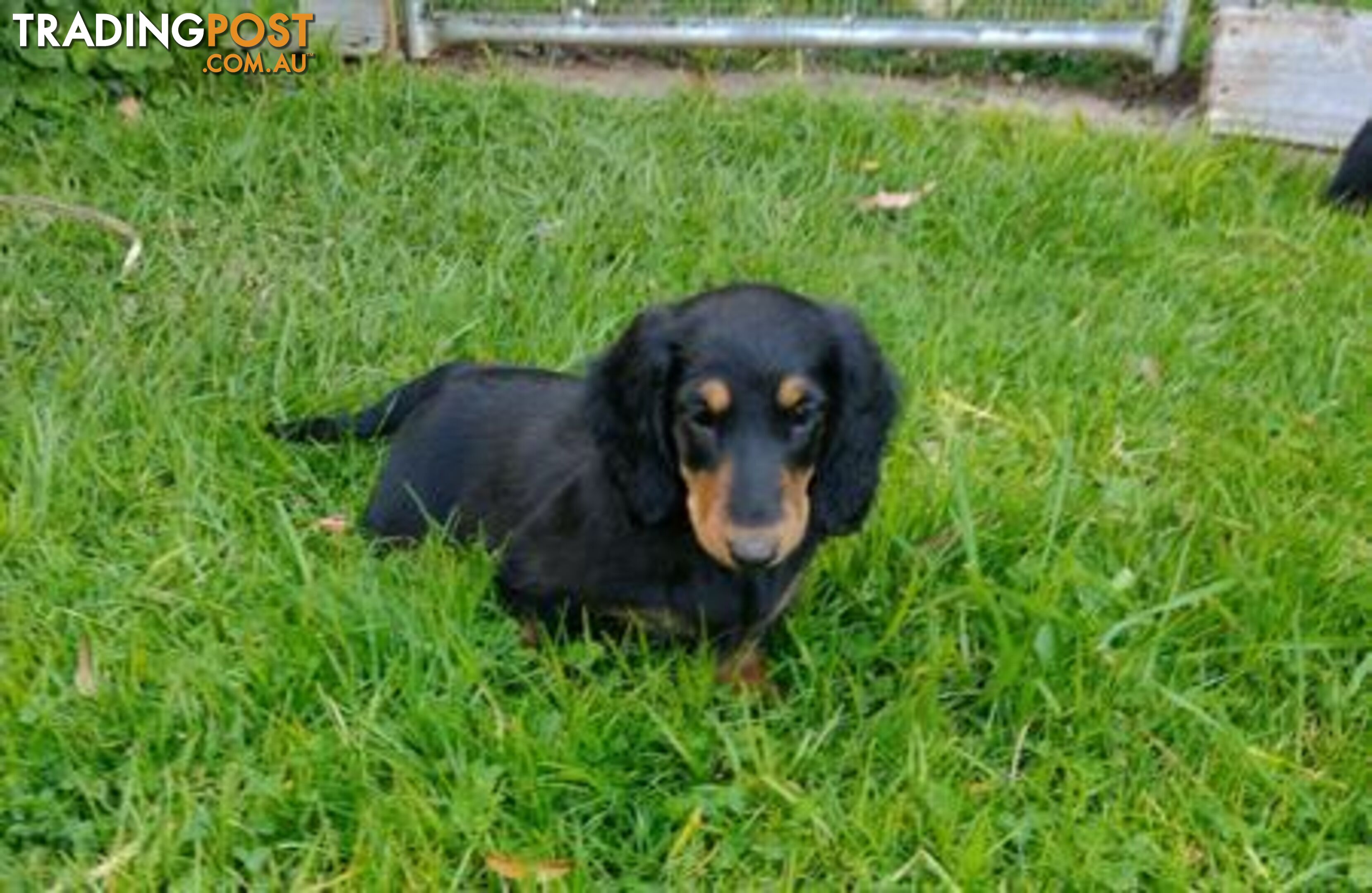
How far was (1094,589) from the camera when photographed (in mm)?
2494

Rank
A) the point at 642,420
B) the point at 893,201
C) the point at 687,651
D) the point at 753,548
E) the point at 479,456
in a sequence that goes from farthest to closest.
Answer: the point at 893,201
the point at 479,456
the point at 687,651
the point at 642,420
the point at 753,548

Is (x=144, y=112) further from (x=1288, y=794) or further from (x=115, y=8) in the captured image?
(x=1288, y=794)

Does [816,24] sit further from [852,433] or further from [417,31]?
[852,433]

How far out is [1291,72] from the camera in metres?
4.68

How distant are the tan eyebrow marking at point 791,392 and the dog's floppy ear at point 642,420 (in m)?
0.18

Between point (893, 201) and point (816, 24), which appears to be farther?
point (816, 24)

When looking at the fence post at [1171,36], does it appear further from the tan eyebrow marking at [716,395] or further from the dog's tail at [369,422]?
the tan eyebrow marking at [716,395]

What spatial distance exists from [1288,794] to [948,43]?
3162 millimetres

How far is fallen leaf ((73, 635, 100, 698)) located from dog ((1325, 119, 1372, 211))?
3439 millimetres

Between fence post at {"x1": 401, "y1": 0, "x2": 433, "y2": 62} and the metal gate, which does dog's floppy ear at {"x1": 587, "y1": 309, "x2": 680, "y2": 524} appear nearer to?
the metal gate

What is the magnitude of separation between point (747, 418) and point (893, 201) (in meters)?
2.05

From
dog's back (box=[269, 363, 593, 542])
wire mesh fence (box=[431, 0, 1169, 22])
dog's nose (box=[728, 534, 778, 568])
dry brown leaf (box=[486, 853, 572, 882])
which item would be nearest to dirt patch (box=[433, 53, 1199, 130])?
wire mesh fence (box=[431, 0, 1169, 22])

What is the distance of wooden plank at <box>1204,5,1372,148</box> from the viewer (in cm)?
467

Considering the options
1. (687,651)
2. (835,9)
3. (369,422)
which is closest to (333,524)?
(369,422)
